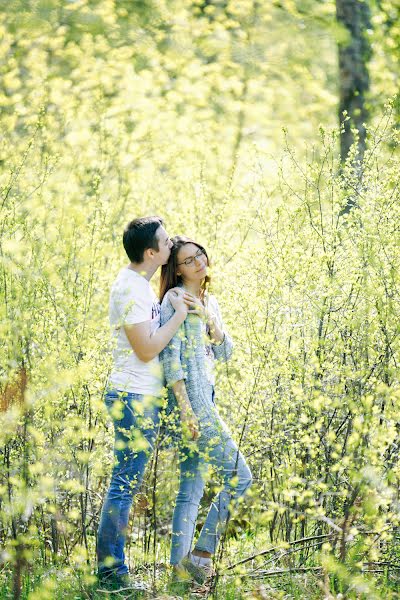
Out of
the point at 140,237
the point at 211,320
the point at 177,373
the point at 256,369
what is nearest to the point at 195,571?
the point at 177,373

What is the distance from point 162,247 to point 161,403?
0.73 meters

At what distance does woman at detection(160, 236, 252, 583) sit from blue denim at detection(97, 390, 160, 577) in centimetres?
16

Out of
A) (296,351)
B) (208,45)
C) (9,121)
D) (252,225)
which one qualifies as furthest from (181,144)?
(296,351)

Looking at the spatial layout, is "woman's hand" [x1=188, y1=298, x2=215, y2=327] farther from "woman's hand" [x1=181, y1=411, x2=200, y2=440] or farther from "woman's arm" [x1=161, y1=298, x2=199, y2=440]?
"woman's hand" [x1=181, y1=411, x2=200, y2=440]

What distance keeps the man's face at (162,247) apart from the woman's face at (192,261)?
9 centimetres

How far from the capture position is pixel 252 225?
512cm

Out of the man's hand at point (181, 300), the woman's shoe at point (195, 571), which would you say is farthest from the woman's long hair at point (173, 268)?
the woman's shoe at point (195, 571)

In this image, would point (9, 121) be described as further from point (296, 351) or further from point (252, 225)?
point (296, 351)

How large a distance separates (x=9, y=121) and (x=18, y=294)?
10.5 ft

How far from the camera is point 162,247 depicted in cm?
365

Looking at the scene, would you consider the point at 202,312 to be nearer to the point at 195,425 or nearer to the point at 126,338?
the point at 126,338

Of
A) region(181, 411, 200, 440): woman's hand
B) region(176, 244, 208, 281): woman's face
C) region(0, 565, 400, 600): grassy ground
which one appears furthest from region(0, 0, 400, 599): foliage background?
region(176, 244, 208, 281): woman's face

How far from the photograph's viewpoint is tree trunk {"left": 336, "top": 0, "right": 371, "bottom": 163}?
19.6 ft

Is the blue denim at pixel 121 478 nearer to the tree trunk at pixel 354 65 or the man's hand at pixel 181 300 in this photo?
the man's hand at pixel 181 300
